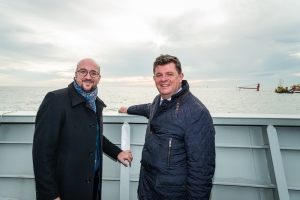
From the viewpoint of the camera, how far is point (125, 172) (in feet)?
7.22

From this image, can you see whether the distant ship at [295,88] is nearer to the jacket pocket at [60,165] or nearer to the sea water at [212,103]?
the sea water at [212,103]

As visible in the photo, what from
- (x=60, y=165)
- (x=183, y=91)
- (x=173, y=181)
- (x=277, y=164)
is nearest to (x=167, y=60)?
(x=183, y=91)

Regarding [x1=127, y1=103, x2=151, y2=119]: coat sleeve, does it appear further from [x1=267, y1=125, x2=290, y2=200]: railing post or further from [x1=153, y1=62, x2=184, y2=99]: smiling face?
[x1=267, y1=125, x2=290, y2=200]: railing post

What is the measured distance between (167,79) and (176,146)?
2.18 feet

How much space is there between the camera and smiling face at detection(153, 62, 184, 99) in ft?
5.23

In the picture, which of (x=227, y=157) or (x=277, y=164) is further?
(x=227, y=157)

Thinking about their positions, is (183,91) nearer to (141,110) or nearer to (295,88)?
(141,110)

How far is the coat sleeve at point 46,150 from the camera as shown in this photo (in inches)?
51.8

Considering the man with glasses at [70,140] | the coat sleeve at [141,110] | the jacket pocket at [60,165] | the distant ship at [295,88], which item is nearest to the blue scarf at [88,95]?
the man with glasses at [70,140]

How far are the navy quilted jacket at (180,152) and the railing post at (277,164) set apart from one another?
134cm

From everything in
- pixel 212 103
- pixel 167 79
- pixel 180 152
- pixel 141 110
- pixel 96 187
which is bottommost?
pixel 96 187

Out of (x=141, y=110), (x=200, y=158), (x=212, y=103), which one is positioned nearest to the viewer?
(x=200, y=158)

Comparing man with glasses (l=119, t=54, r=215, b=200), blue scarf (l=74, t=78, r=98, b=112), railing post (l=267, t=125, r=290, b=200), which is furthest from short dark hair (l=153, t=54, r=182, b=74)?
railing post (l=267, t=125, r=290, b=200)

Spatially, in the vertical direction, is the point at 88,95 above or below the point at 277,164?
above
